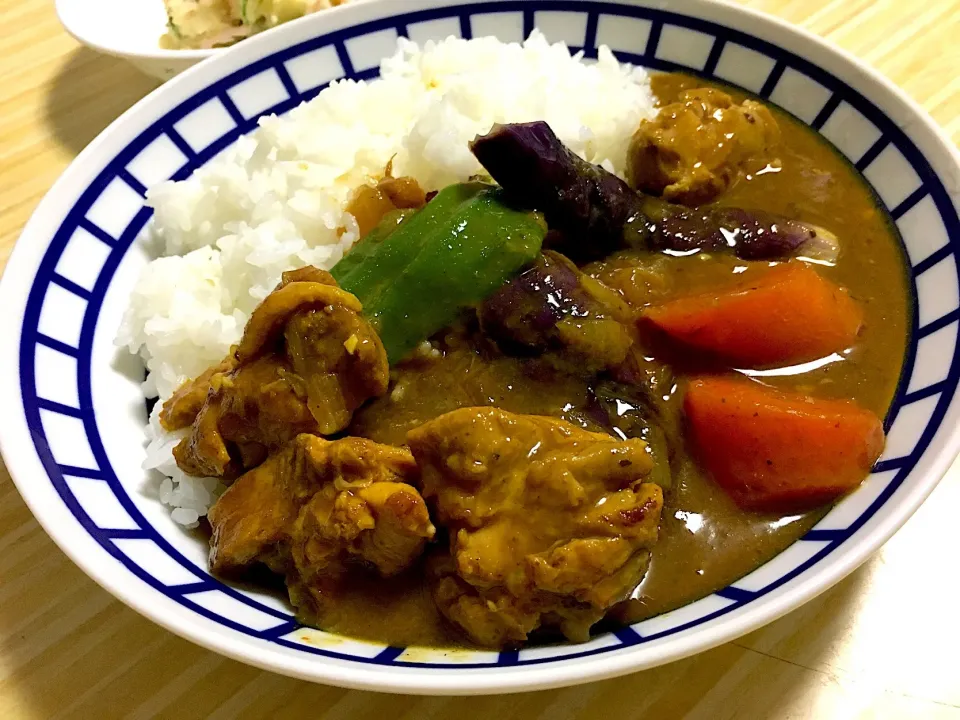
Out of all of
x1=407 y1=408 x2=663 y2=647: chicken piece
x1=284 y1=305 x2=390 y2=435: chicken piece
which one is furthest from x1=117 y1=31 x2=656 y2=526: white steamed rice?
x1=407 y1=408 x2=663 y2=647: chicken piece

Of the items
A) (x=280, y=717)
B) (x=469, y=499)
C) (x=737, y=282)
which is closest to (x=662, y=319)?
(x=737, y=282)

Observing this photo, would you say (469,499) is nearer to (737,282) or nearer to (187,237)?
(737,282)

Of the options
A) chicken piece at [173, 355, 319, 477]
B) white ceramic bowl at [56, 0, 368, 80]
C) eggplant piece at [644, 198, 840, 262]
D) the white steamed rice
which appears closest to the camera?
chicken piece at [173, 355, 319, 477]

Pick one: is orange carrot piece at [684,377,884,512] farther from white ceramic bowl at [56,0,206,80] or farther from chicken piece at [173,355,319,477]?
white ceramic bowl at [56,0,206,80]

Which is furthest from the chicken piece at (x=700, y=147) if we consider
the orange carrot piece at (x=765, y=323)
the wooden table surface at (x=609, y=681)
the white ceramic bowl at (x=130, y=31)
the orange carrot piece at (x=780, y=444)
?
the white ceramic bowl at (x=130, y=31)

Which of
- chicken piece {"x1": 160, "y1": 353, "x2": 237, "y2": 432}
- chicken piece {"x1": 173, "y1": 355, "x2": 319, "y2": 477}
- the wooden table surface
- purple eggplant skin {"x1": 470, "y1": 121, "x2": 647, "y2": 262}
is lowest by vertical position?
the wooden table surface

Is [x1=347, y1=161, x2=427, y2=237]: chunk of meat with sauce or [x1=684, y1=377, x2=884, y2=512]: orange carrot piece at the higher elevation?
[x1=347, y1=161, x2=427, y2=237]: chunk of meat with sauce
